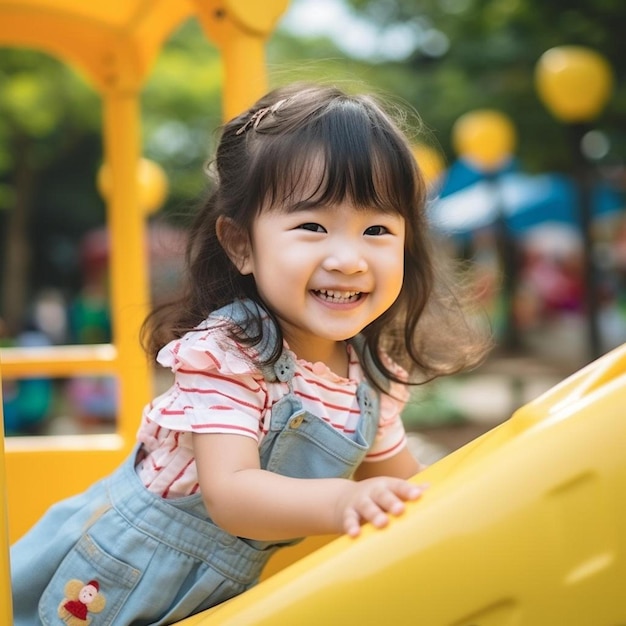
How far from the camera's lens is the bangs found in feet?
4.33

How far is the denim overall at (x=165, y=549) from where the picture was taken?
1.36 meters

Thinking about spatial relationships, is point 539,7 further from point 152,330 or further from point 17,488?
point 152,330

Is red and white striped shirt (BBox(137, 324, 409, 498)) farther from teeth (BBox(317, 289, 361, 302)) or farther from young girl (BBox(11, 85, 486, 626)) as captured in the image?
teeth (BBox(317, 289, 361, 302))

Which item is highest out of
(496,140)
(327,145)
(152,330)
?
(496,140)

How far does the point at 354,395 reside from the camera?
1.51 m

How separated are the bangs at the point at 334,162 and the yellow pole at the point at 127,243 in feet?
5.31

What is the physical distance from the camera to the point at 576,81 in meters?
7.05

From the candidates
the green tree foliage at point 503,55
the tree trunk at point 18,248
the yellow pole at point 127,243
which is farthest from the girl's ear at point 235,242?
the tree trunk at point 18,248

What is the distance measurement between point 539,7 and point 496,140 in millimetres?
1529

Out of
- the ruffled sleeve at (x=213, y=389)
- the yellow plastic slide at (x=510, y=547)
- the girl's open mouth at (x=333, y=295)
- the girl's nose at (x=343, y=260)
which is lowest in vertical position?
the yellow plastic slide at (x=510, y=547)

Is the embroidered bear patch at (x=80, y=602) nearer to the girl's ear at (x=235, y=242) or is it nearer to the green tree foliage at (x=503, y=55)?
the girl's ear at (x=235, y=242)

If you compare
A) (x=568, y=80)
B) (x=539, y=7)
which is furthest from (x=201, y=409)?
(x=539, y=7)

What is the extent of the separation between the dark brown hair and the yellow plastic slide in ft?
1.44

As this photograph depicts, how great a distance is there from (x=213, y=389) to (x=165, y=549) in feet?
0.83
